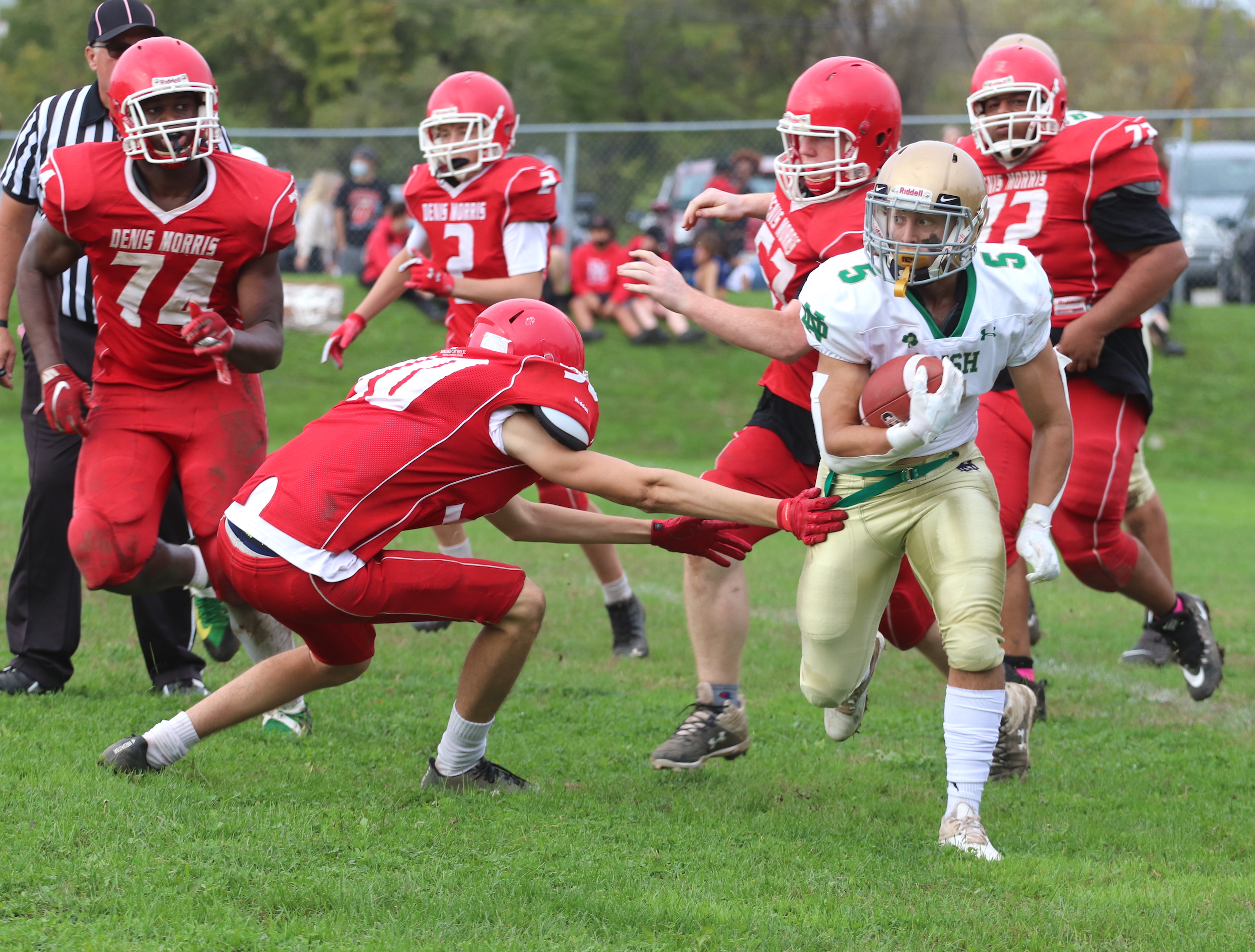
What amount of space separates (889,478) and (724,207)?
1.33 meters

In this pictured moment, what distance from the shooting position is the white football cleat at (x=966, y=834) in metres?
3.33

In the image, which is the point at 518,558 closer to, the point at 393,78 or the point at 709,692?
the point at 709,692

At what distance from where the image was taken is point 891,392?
331 cm

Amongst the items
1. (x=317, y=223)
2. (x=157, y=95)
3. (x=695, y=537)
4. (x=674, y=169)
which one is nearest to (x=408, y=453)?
(x=695, y=537)

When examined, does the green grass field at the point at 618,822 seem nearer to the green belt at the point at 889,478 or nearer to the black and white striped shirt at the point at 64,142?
the green belt at the point at 889,478

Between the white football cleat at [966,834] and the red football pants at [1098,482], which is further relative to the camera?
the red football pants at [1098,482]

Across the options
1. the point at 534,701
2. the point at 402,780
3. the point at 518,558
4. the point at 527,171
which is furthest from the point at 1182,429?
the point at 402,780

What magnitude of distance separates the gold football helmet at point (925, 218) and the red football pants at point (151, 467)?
6.68ft

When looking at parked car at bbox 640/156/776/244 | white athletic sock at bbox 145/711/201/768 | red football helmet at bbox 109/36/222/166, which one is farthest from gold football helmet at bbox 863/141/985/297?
parked car at bbox 640/156/776/244

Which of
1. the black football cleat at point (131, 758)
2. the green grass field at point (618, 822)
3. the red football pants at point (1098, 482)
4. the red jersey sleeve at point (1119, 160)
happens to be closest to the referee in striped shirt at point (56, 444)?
the green grass field at point (618, 822)

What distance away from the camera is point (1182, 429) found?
502 inches

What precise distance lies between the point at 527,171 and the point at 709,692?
2679 mm

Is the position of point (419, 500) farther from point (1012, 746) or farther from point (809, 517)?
point (1012, 746)

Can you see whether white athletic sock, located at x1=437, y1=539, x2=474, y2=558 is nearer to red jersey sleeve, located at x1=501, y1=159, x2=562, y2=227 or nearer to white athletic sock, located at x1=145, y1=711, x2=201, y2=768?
red jersey sleeve, located at x1=501, y1=159, x2=562, y2=227
